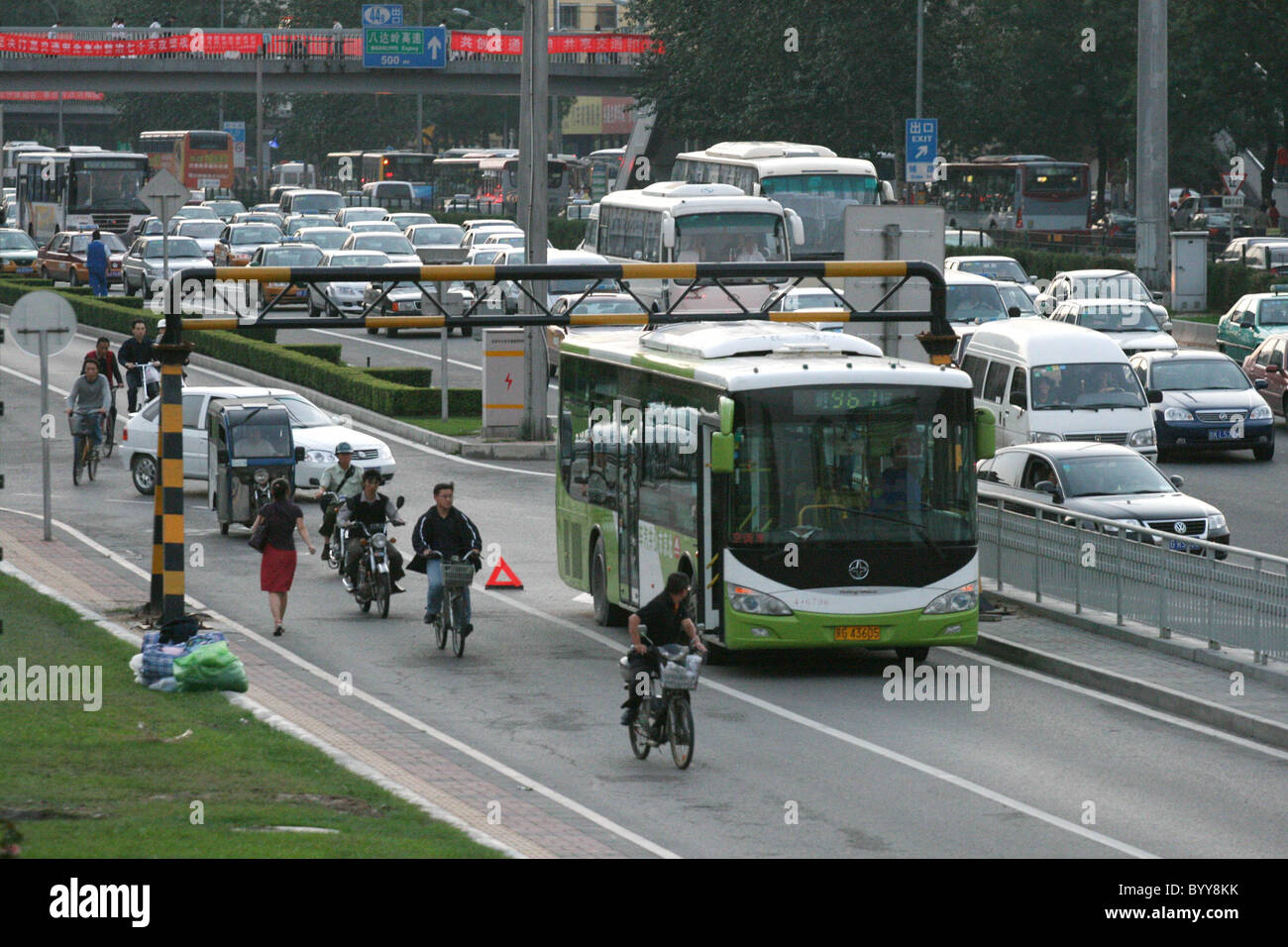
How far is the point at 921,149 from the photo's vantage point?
5709cm

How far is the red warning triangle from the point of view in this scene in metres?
24.0

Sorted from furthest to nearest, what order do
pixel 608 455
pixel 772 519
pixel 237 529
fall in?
pixel 237 529 < pixel 608 455 < pixel 772 519

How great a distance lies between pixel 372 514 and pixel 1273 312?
910 inches

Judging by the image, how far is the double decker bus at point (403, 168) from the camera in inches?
4065

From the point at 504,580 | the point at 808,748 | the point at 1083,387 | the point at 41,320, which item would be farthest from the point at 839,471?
the point at 1083,387

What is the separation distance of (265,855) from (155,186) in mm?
19105

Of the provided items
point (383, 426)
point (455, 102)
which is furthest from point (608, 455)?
point (455, 102)

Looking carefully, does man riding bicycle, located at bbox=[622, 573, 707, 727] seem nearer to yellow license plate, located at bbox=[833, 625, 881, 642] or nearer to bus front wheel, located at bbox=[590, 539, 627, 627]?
yellow license plate, located at bbox=[833, 625, 881, 642]

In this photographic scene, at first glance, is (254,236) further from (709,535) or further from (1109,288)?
(709,535)

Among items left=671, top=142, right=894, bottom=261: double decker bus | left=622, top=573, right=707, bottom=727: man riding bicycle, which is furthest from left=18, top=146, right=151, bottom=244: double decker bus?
left=622, top=573, right=707, bottom=727: man riding bicycle

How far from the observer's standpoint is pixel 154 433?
101 ft

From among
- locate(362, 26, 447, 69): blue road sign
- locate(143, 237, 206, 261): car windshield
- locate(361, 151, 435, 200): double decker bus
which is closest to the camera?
locate(143, 237, 206, 261): car windshield

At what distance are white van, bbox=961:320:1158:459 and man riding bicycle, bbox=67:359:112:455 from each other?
39.7ft

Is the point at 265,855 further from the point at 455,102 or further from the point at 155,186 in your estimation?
the point at 455,102
